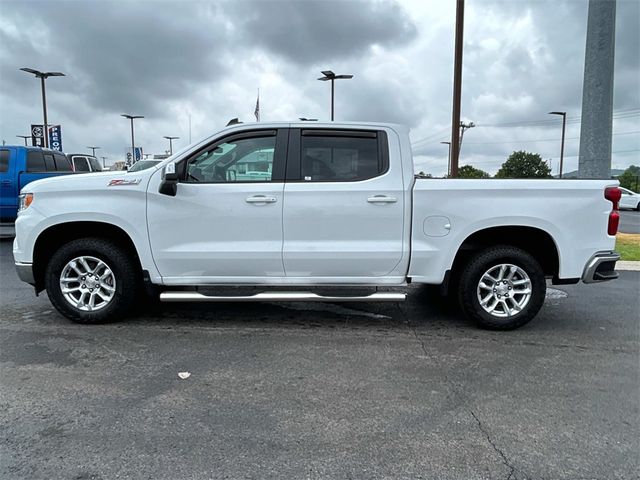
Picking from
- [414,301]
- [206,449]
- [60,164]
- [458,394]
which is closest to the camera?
[206,449]

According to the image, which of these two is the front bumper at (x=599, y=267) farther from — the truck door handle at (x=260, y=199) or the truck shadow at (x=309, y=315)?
the truck door handle at (x=260, y=199)

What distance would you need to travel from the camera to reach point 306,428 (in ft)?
9.73

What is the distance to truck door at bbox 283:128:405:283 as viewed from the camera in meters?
4.62

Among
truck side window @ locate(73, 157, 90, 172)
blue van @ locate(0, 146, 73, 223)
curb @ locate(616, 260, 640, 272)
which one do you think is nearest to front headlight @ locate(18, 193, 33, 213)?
blue van @ locate(0, 146, 73, 223)

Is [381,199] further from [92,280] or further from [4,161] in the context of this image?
[4,161]

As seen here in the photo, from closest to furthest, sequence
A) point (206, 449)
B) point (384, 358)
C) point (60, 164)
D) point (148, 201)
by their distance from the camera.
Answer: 1. point (206, 449)
2. point (384, 358)
3. point (148, 201)
4. point (60, 164)

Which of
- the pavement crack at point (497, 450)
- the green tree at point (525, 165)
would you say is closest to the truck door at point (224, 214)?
the pavement crack at point (497, 450)

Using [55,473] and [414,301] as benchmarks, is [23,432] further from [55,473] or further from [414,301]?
[414,301]

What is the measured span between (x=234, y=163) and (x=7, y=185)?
862cm

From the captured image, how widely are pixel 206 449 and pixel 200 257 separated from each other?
2.29 meters

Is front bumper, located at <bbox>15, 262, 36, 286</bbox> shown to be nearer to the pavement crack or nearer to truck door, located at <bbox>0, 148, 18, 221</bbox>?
the pavement crack

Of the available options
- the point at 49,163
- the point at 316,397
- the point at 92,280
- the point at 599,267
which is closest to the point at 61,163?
the point at 49,163

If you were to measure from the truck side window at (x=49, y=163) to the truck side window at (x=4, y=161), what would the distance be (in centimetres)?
84

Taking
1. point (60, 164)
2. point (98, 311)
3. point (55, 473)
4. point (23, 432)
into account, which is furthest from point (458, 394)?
point (60, 164)
